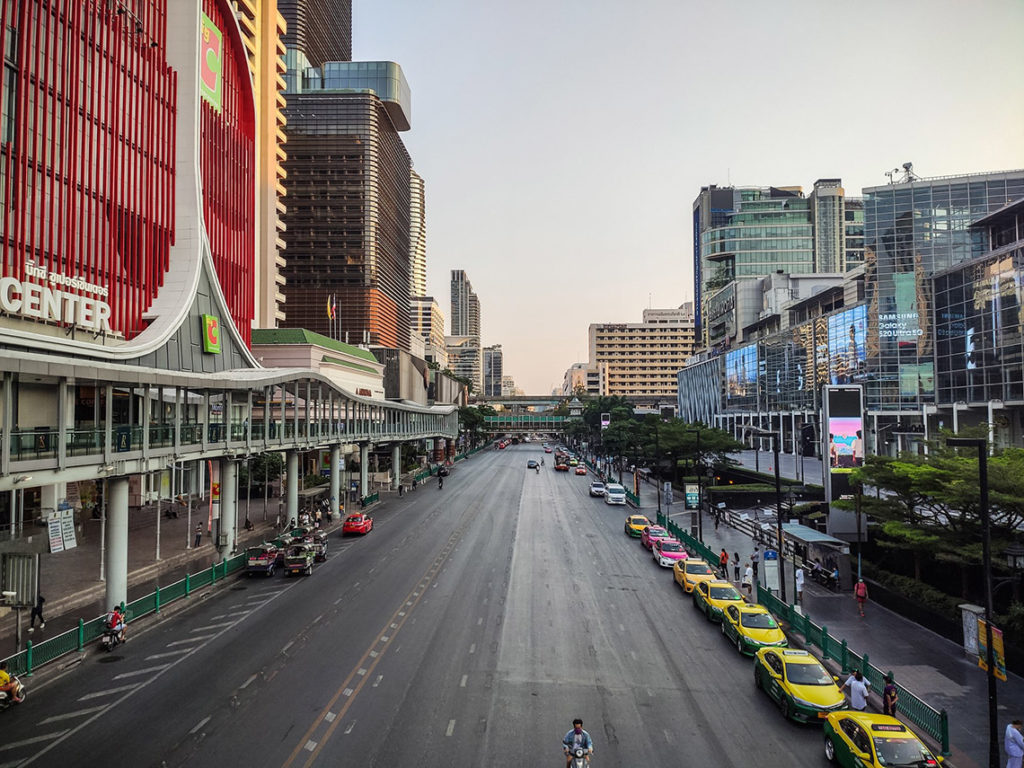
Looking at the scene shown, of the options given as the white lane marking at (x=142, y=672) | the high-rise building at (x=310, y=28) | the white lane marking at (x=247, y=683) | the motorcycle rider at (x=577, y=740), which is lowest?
the white lane marking at (x=142, y=672)

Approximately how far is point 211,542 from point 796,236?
155 metres

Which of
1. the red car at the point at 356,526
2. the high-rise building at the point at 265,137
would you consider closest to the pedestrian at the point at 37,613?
the red car at the point at 356,526

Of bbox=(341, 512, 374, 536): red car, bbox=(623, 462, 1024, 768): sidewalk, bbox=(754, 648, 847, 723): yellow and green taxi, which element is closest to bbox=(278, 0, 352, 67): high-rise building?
bbox=(341, 512, 374, 536): red car

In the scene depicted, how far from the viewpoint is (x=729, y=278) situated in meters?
162

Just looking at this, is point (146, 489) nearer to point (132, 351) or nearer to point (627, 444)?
point (132, 351)

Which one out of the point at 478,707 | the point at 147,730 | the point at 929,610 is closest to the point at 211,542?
the point at 147,730

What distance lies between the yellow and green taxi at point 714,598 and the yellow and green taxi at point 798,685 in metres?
5.92

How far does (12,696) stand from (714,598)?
72.9 ft

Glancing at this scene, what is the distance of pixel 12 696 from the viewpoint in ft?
53.7

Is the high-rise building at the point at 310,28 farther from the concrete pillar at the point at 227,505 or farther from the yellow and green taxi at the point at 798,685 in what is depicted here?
the yellow and green taxi at the point at 798,685

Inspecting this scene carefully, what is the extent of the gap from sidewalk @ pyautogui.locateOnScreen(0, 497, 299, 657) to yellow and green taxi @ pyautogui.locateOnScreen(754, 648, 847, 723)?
898 inches

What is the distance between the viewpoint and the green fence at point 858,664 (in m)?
14.6

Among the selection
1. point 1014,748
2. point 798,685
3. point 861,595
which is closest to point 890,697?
point 798,685

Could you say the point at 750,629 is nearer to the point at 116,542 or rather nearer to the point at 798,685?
the point at 798,685
